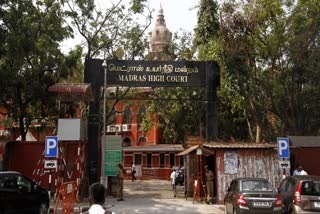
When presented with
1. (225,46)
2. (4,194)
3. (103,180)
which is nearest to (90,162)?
(103,180)

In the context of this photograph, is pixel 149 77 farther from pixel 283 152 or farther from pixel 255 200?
pixel 255 200

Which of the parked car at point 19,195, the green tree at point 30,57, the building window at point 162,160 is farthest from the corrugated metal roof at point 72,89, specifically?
the building window at point 162,160

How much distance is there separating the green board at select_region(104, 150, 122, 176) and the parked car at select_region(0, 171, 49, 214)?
461cm

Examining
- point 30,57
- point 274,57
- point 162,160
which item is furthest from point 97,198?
point 162,160

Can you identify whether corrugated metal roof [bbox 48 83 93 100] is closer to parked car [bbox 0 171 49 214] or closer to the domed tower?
parked car [bbox 0 171 49 214]

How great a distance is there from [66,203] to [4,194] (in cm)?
219

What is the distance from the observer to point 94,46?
3241 cm

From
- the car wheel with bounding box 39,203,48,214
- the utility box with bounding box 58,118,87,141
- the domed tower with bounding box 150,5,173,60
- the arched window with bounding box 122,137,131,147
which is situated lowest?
the car wheel with bounding box 39,203,48,214

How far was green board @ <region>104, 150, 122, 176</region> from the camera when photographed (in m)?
20.1

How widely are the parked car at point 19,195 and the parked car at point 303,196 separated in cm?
847

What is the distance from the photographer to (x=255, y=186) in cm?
1525

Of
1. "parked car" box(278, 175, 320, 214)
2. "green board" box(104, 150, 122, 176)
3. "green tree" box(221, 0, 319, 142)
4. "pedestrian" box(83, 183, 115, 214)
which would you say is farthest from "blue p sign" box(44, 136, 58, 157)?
"green tree" box(221, 0, 319, 142)

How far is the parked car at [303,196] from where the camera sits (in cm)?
1305

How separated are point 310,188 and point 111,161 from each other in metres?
9.75
